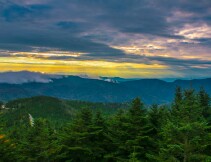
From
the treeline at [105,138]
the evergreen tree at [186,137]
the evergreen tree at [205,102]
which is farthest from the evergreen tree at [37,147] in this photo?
the evergreen tree at [205,102]

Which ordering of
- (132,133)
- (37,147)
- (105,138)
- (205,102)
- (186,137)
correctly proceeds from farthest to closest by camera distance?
(205,102) < (105,138) < (37,147) < (132,133) < (186,137)

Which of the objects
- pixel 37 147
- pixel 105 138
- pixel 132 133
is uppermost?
pixel 132 133

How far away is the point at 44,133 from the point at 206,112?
79.7ft

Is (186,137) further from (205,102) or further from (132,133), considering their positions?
(205,102)

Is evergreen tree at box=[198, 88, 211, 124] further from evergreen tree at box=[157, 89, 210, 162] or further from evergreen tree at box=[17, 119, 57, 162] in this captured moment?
evergreen tree at box=[17, 119, 57, 162]

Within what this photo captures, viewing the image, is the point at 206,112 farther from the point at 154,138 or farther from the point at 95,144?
the point at 95,144

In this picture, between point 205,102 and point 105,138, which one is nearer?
point 105,138

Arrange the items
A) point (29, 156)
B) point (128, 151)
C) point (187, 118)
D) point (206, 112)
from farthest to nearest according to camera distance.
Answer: point (206, 112), point (29, 156), point (128, 151), point (187, 118)

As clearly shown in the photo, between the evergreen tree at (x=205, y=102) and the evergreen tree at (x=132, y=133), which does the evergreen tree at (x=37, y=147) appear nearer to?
the evergreen tree at (x=132, y=133)

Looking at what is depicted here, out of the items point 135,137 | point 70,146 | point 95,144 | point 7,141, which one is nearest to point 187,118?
point 135,137

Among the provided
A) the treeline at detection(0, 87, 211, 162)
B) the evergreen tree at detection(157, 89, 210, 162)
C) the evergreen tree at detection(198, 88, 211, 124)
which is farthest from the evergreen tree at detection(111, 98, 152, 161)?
the evergreen tree at detection(198, 88, 211, 124)

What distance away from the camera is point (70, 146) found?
43062 millimetres

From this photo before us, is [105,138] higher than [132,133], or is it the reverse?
[132,133]

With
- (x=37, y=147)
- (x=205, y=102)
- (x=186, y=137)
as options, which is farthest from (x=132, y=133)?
(x=205, y=102)
